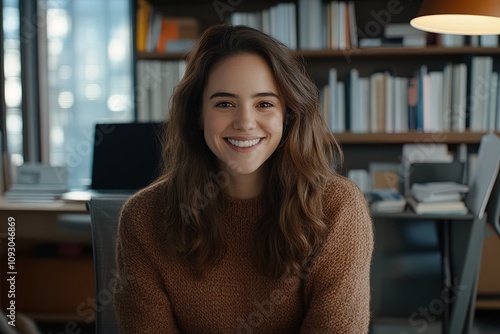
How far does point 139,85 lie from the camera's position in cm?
388

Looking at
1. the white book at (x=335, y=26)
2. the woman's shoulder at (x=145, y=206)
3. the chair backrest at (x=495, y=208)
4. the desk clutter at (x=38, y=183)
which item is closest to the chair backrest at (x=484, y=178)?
the chair backrest at (x=495, y=208)

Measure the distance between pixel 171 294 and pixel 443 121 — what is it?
8.19ft

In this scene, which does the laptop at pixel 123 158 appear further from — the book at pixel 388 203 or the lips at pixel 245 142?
the lips at pixel 245 142

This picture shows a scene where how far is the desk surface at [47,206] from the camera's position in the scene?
2869 mm

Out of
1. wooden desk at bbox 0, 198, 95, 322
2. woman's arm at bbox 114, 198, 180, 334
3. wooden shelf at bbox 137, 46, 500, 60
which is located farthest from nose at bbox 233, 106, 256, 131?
wooden shelf at bbox 137, 46, 500, 60

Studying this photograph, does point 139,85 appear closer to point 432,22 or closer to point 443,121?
point 443,121

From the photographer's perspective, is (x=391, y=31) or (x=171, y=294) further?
(x=391, y=31)

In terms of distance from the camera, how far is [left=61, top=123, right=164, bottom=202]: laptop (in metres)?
2.91

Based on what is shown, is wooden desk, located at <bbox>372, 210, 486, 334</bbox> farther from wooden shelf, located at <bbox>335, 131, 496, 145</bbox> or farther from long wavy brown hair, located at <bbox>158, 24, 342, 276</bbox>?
long wavy brown hair, located at <bbox>158, 24, 342, 276</bbox>

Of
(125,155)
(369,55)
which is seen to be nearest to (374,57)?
(369,55)

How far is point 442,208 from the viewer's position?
9.31 ft

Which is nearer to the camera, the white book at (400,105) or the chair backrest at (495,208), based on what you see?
the chair backrest at (495,208)

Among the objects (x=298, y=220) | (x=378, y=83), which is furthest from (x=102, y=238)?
(x=378, y=83)

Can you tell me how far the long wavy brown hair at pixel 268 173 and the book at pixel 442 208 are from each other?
137 centimetres
